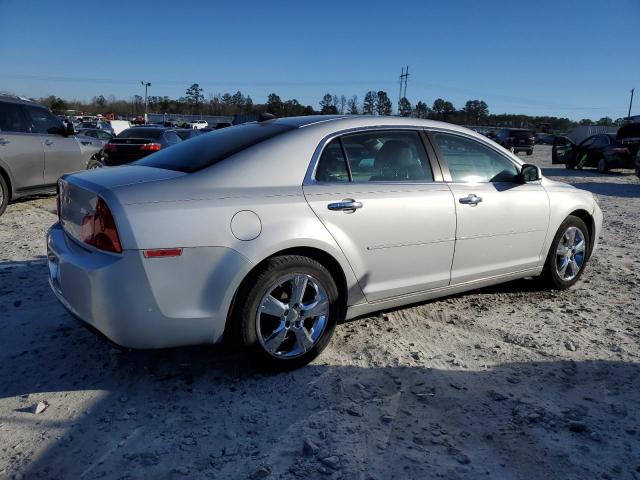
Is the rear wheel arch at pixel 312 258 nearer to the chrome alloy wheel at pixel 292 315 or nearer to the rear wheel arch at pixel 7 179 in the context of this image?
the chrome alloy wheel at pixel 292 315

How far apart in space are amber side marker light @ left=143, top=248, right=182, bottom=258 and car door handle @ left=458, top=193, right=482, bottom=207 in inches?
84.8

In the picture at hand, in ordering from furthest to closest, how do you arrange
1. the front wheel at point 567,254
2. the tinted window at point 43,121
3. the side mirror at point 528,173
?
the tinted window at point 43,121, the front wheel at point 567,254, the side mirror at point 528,173

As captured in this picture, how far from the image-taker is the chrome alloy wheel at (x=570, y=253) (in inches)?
189

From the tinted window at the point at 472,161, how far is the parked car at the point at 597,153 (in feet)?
58.8

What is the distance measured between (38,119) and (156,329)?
23.1ft

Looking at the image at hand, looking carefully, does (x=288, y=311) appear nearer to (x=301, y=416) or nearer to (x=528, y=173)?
(x=301, y=416)

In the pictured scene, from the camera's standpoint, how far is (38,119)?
8.23 metres

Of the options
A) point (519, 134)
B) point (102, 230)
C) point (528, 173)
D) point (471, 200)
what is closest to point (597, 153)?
point (519, 134)

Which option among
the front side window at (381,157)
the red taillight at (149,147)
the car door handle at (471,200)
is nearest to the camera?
the front side window at (381,157)

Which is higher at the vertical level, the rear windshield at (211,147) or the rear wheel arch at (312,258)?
the rear windshield at (211,147)

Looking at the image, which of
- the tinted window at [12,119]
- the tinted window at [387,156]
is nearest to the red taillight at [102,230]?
the tinted window at [387,156]

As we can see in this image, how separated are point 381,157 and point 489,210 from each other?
1020mm

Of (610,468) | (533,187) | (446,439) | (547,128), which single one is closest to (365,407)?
(446,439)

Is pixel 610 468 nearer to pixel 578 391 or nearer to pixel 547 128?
pixel 578 391
